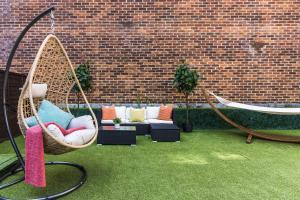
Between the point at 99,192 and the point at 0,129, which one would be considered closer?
the point at 99,192

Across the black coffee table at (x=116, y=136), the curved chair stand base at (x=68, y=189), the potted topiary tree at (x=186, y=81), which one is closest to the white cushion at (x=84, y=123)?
the curved chair stand base at (x=68, y=189)

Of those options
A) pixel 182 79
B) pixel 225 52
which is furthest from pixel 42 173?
pixel 225 52

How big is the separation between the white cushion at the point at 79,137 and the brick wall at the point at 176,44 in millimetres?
3535

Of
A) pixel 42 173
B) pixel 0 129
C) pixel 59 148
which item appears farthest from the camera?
pixel 0 129

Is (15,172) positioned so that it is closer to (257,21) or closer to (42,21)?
(42,21)

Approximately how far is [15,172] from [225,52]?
16.1 ft

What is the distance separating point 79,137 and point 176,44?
164 inches

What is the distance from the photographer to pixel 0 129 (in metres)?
4.76

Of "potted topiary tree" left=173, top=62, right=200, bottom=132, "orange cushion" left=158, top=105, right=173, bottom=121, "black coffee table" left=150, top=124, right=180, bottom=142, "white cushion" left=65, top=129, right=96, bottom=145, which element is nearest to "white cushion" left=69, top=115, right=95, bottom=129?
"white cushion" left=65, top=129, right=96, bottom=145

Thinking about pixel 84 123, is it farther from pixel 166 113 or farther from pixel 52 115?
pixel 166 113

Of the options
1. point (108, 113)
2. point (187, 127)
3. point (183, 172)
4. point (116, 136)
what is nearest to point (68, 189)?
point (183, 172)

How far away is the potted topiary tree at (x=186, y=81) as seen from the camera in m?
5.86

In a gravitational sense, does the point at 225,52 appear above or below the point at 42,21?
below

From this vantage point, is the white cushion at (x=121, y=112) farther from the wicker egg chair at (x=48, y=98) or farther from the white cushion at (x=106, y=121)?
the wicker egg chair at (x=48, y=98)
